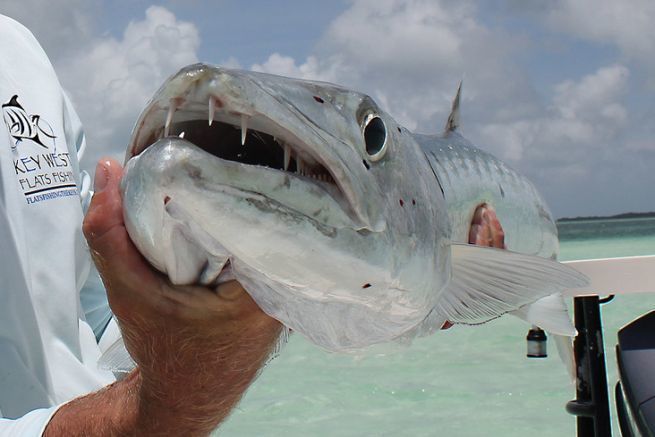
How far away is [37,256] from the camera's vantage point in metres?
1.95

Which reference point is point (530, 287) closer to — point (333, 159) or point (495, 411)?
point (333, 159)

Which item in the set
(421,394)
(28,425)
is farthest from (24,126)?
(421,394)

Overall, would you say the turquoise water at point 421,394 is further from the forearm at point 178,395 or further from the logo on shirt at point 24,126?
the forearm at point 178,395

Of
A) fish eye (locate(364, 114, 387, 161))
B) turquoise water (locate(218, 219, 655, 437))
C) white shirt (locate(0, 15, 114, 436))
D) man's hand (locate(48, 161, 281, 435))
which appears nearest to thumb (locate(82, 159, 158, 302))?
man's hand (locate(48, 161, 281, 435))

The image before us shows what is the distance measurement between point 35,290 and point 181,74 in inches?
50.7

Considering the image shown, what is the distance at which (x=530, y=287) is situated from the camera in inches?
56.9

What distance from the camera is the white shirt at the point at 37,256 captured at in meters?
1.81

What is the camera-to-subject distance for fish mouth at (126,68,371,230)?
835 mm

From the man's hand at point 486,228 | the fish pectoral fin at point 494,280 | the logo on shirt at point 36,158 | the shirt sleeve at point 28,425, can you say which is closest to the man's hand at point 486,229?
the man's hand at point 486,228

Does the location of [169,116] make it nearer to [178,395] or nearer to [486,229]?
[178,395]

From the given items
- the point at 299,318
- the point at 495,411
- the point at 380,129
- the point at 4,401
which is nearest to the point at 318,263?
the point at 299,318

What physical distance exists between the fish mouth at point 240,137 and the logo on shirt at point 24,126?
3.83ft

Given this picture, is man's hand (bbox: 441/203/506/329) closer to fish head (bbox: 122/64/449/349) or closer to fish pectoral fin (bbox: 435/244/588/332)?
fish pectoral fin (bbox: 435/244/588/332)

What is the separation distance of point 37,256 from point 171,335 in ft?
3.07
